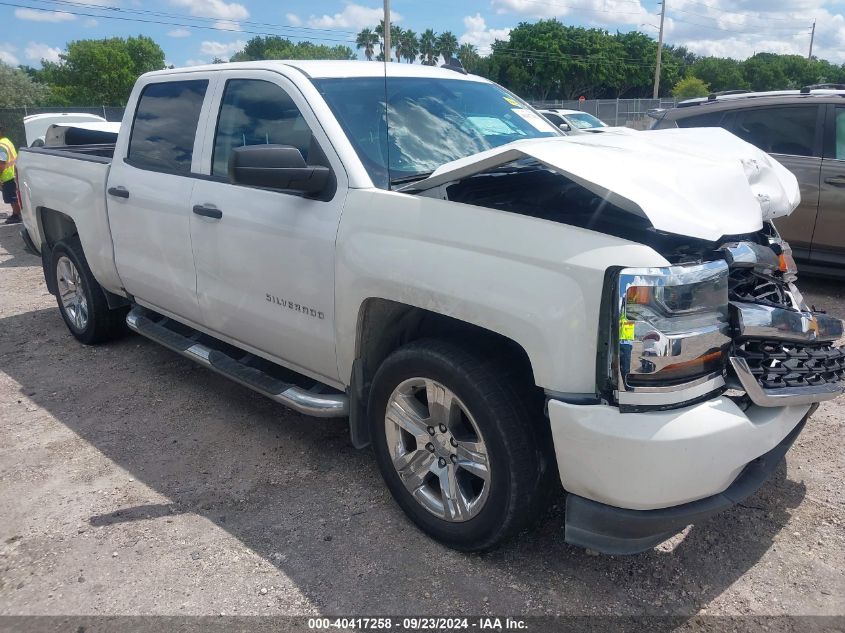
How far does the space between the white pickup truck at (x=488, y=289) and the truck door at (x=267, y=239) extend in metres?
0.01

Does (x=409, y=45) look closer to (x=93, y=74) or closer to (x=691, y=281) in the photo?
(x=93, y=74)

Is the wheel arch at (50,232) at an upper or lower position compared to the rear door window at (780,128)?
lower

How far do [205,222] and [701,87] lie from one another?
65901 mm

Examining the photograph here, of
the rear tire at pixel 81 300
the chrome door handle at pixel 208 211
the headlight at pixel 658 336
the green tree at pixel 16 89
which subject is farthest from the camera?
the green tree at pixel 16 89

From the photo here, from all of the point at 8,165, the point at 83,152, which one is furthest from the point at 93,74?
the point at 83,152

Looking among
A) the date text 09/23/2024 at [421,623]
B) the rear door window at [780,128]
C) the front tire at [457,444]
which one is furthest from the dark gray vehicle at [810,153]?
→ the date text 09/23/2024 at [421,623]

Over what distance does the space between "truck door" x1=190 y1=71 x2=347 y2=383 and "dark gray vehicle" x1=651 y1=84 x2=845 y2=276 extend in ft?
16.4

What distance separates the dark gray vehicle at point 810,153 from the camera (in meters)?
6.34

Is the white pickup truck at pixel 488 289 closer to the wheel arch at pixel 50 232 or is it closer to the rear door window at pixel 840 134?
the wheel arch at pixel 50 232

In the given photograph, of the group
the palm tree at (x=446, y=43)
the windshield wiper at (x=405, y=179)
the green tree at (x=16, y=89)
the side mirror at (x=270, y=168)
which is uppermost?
the palm tree at (x=446, y=43)

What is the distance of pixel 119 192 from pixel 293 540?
2.70m

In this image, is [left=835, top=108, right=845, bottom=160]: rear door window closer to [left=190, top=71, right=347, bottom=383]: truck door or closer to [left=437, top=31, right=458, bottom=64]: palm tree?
[left=190, top=71, right=347, bottom=383]: truck door

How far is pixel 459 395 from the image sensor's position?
2682 millimetres

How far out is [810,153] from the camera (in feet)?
21.3
